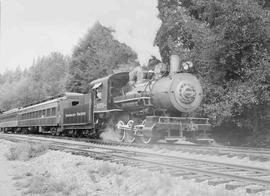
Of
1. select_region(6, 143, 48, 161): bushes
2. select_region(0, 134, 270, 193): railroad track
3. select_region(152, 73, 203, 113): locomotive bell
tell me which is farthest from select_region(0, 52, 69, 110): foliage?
select_region(0, 134, 270, 193): railroad track

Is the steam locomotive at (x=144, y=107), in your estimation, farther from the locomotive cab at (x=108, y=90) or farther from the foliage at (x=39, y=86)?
the foliage at (x=39, y=86)

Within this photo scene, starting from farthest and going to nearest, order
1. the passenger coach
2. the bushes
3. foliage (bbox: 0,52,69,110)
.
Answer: foliage (bbox: 0,52,69,110), the passenger coach, the bushes

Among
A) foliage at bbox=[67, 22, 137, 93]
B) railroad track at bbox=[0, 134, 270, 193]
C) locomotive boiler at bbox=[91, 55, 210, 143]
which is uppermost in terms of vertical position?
foliage at bbox=[67, 22, 137, 93]

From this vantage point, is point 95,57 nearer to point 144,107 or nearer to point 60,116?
point 60,116

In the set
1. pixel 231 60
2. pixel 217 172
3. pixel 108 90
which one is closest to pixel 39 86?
pixel 108 90

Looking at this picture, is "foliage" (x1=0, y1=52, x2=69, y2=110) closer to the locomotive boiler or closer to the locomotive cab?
the locomotive cab

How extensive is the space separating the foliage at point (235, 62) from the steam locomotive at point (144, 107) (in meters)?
1.55

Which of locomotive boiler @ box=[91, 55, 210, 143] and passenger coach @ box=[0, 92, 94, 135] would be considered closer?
locomotive boiler @ box=[91, 55, 210, 143]

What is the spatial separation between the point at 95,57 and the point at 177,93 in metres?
32.2

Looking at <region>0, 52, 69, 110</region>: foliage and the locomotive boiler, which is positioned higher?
<region>0, 52, 69, 110</region>: foliage

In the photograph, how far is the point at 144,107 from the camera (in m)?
14.8

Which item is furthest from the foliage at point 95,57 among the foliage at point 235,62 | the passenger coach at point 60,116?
the foliage at point 235,62

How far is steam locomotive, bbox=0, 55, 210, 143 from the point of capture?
13641mm

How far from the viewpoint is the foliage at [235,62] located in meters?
14.7
